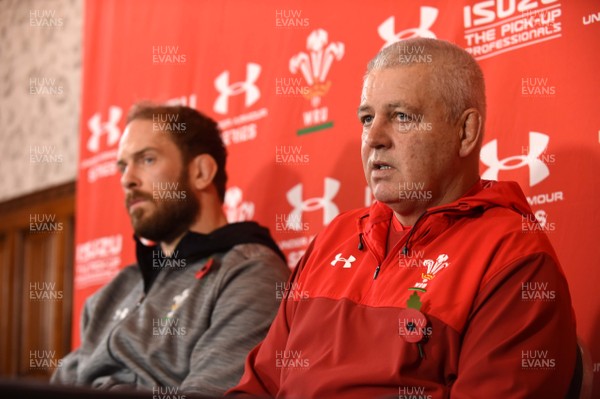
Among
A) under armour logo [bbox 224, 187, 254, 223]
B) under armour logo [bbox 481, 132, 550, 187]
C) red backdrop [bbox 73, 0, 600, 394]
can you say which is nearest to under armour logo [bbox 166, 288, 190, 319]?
red backdrop [bbox 73, 0, 600, 394]

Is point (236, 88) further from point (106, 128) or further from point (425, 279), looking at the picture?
point (425, 279)

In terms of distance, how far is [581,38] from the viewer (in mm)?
2107

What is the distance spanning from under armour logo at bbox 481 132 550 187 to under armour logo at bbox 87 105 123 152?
1913 millimetres

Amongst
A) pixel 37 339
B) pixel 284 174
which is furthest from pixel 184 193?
pixel 37 339

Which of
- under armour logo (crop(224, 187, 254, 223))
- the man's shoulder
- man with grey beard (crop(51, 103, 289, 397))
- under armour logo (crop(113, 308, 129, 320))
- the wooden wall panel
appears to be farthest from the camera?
the wooden wall panel

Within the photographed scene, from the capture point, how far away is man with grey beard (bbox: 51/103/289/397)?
2232mm

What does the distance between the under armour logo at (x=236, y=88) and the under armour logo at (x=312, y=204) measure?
425mm

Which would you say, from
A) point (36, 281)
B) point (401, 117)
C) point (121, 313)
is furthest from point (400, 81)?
point (36, 281)

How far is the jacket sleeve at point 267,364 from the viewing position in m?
1.90

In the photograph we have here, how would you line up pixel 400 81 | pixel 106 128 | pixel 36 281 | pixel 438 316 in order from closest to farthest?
pixel 438 316
pixel 400 81
pixel 106 128
pixel 36 281

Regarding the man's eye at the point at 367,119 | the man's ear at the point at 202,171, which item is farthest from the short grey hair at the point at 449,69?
the man's ear at the point at 202,171

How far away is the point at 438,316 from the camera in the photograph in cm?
160

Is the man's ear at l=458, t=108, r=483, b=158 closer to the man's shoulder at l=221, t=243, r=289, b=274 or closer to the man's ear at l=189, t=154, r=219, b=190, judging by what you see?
the man's shoulder at l=221, t=243, r=289, b=274

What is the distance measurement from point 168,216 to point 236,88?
703 mm
